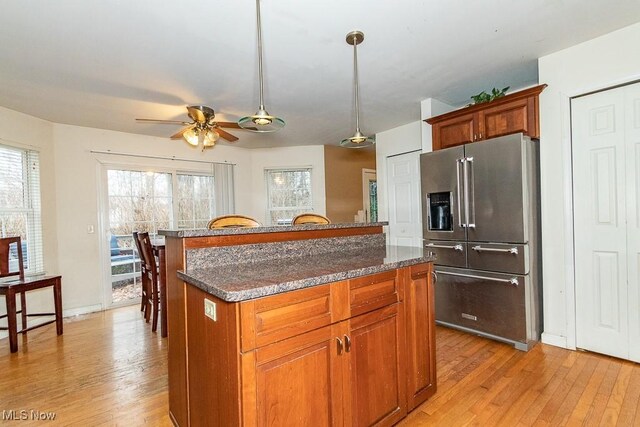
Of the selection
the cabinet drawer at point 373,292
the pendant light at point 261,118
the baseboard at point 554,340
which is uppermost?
the pendant light at point 261,118

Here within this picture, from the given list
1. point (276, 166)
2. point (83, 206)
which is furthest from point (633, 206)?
point (83, 206)

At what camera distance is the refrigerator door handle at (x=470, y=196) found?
2.91 meters

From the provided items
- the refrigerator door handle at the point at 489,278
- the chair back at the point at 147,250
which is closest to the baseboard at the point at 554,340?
the refrigerator door handle at the point at 489,278

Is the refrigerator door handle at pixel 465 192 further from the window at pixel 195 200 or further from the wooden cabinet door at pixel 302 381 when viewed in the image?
the window at pixel 195 200

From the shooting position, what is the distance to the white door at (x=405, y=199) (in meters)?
4.47

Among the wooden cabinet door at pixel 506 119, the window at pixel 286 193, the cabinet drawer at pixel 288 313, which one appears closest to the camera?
the cabinet drawer at pixel 288 313

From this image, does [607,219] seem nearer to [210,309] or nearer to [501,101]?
[501,101]

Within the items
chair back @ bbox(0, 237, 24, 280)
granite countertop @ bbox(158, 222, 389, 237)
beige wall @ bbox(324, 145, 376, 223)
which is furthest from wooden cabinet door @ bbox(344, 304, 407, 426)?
beige wall @ bbox(324, 145, 376, 223)

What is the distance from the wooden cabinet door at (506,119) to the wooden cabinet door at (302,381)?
2495 mm

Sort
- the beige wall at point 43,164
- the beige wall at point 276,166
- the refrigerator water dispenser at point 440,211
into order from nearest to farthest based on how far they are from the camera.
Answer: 1. the refrigerator water dispenser at point 440,211
2. the beige wall at point 43,164
3. the beige wall at point 276,166

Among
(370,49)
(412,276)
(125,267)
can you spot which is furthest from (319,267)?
(125,267)

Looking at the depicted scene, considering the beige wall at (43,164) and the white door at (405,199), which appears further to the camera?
the white door at (405,199)

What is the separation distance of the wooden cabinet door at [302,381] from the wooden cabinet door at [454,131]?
2518mm

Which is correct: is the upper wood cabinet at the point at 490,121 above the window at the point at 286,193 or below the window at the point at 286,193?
above
